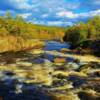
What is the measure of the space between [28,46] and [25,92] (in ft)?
203

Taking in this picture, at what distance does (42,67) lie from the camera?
178 feet

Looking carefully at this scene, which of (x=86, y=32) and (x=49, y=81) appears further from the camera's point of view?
(x=86, y=32)

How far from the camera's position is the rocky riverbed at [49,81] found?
119 feet

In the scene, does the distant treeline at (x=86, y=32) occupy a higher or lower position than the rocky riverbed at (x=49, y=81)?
higher

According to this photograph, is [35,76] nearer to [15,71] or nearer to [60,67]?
[15,71]

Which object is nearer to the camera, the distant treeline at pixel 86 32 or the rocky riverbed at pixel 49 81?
the rocky riverbed at pixel 49 81

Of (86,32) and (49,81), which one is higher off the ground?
(86,32)

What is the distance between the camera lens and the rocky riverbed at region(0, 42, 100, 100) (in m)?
36.2

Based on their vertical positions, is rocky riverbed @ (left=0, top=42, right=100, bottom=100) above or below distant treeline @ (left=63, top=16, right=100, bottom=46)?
below

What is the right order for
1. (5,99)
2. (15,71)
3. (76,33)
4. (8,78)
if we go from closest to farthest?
(5,99)
(8,78)
(15,71)
(76,33)

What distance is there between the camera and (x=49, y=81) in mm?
43031

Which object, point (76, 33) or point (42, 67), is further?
point (76, 33)

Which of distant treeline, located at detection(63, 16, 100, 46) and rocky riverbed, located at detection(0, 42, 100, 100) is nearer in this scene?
rocky riverbed, located at detection(0, 42, 100, 100)

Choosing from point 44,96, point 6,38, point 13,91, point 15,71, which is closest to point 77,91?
point 44,96
